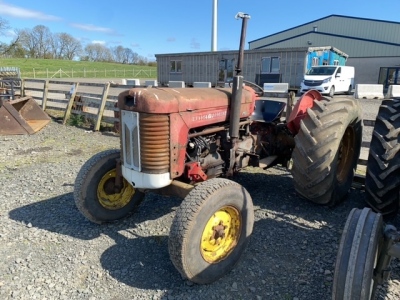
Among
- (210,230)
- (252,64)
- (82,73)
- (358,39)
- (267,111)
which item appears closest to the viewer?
(210,230)

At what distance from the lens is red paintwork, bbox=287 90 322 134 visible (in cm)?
380

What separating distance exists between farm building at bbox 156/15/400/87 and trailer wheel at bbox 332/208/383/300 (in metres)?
18.6

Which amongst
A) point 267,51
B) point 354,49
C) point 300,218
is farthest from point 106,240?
point 354,49

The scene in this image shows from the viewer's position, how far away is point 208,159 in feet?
10.8

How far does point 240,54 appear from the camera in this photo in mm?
3066

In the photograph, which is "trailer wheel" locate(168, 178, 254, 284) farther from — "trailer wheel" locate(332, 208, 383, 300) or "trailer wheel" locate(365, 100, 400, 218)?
"trailer wheel" locate(365, 100, 400, 218)

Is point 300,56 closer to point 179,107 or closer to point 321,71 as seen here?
point 321,71

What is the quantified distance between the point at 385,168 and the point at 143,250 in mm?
2452

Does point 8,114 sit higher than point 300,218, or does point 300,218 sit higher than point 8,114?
point 8,114

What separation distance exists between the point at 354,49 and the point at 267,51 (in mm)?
11514

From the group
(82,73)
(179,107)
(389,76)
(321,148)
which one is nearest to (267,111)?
(321,148)

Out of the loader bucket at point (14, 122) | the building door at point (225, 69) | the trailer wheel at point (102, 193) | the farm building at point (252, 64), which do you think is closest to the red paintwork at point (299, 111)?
the trailer wheel at point (102, 193)

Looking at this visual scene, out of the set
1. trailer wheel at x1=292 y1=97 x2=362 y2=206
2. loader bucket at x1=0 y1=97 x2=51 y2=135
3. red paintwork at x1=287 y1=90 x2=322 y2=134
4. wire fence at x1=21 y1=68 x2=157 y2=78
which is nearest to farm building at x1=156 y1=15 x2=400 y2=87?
loader bucket at x1=0 y1=97 x2=51 y2=135

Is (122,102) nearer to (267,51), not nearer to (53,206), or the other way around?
(53,206)
